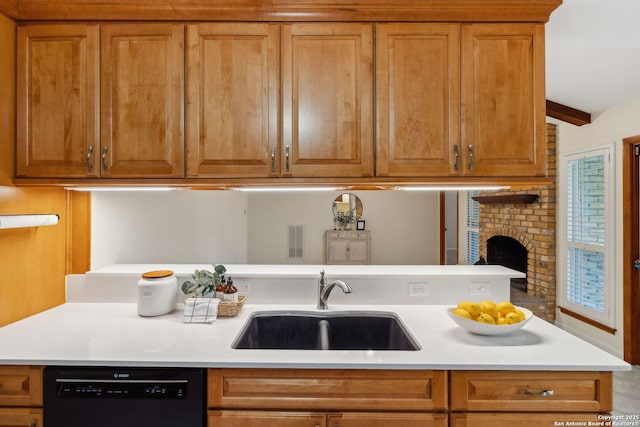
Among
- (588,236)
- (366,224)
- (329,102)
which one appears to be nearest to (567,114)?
(588,236)

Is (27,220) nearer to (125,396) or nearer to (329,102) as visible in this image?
(125,396)

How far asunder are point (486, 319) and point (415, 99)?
37.5 inches

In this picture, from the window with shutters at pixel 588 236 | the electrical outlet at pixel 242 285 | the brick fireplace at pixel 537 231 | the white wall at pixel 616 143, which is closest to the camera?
the electrical outlet at pixel 242 285

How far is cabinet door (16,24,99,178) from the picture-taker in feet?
5.28

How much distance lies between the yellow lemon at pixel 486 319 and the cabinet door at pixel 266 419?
72cm

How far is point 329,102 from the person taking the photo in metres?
1.61

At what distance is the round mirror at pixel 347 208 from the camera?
6.42 m

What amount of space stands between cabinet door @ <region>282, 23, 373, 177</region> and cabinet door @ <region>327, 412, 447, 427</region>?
926 mm

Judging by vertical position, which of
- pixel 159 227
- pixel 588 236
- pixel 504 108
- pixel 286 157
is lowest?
pixel 588 236

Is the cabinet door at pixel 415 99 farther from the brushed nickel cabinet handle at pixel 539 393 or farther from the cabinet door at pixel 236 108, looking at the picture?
the brushed nickel cabinet handle at pixel 539 393

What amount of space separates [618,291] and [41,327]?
424 centimetres

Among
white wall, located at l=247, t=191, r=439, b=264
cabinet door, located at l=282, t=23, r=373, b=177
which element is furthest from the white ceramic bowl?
white wall, located at l=247, t=191, r=439, b=264

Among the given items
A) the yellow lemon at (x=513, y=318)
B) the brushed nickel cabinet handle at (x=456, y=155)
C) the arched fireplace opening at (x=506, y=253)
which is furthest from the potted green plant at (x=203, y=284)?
the arched fireplace opening at (x=506, y=253)

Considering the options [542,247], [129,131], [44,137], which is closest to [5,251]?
[44,137]
